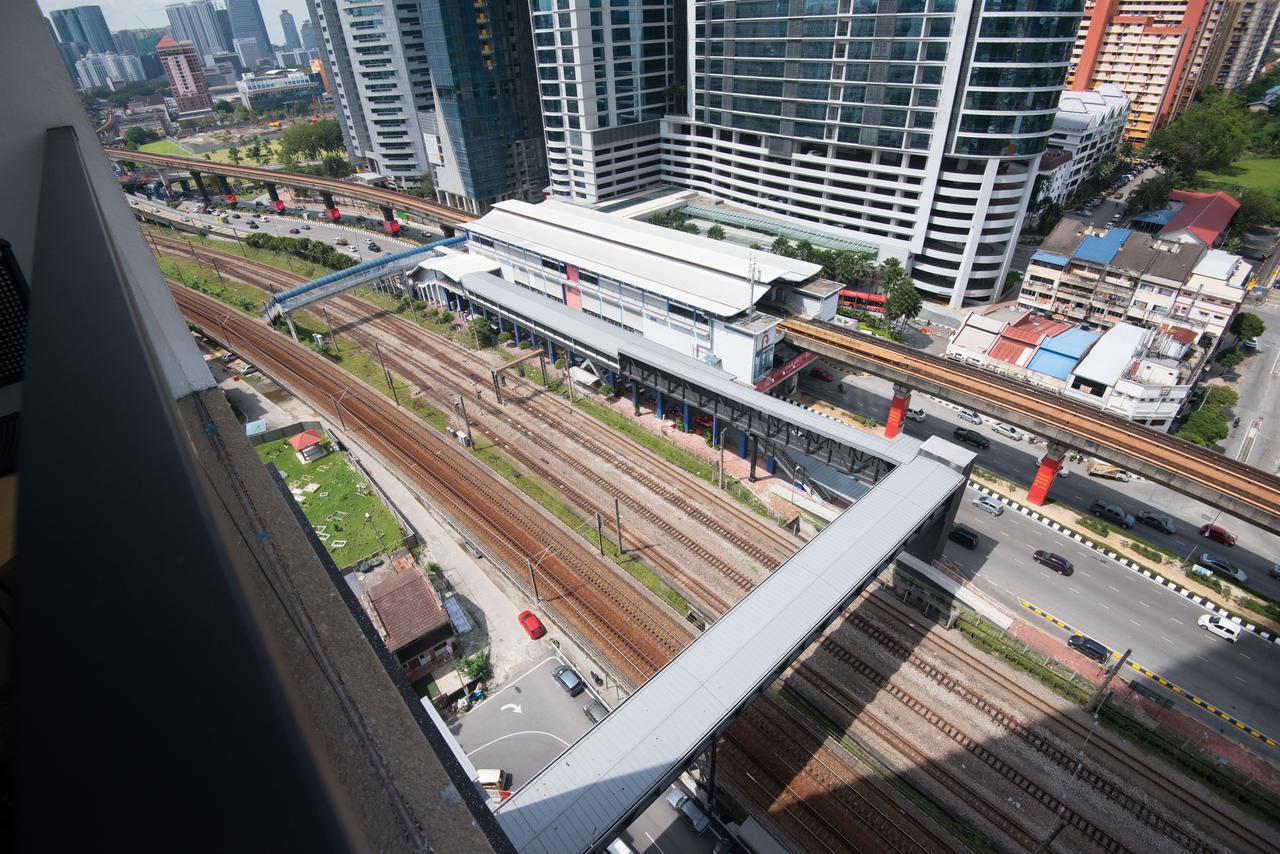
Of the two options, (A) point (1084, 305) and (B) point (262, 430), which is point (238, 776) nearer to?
(B) point (262, 430)

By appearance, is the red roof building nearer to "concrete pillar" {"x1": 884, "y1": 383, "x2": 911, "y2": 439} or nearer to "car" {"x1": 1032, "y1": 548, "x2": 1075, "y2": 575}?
"concrete pillar" {"x1": 884, "y1": 383, "x2": 911, "y2": 439}

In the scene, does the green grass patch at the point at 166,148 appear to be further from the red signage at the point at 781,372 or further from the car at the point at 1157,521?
the car at the point at 1157,521

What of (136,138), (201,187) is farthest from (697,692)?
(136,138)

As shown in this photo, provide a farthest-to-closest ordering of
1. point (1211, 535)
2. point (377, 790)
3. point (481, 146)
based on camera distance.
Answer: point (481, 146)
point (1211, 535)
point (377, 790)

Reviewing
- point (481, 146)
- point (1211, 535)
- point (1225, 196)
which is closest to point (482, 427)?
point (1211, 535)

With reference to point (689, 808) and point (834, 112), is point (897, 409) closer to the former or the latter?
point (689, 808)

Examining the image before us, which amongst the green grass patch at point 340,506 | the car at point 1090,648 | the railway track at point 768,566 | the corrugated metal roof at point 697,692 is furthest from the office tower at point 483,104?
A: the car at point 1090,648
